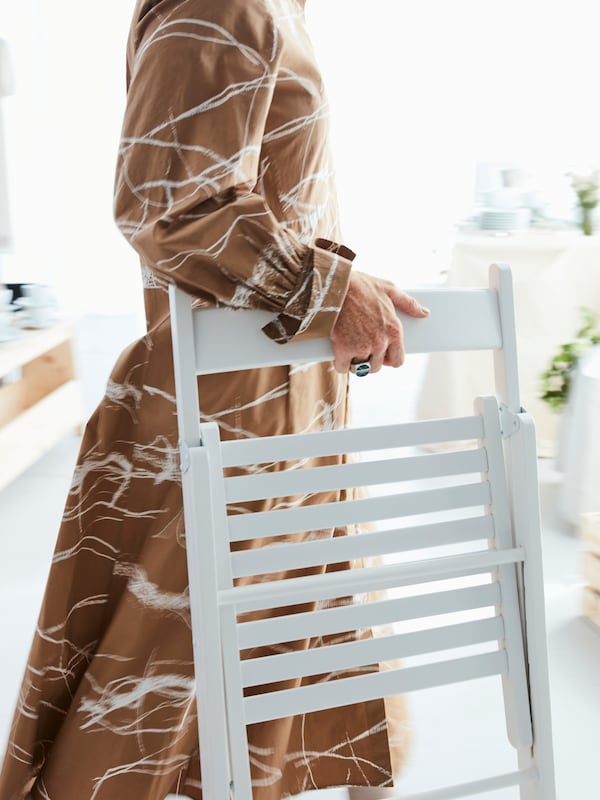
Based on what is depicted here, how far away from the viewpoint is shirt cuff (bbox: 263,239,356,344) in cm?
95

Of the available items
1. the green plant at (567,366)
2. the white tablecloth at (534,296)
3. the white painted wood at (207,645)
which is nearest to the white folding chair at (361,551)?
the white painted wood at (207,645)

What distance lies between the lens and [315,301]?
958 millimetres

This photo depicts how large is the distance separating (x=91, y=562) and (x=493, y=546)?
0.57 m

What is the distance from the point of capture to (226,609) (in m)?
0.91

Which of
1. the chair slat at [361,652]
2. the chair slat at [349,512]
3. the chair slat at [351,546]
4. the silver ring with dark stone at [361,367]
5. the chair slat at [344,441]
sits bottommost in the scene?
the chair slat at [361,652]

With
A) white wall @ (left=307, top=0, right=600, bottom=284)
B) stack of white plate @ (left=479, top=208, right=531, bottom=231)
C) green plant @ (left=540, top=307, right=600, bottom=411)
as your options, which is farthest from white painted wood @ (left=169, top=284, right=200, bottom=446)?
white wall @ (left=307, top=0, right=600, bottom=284)

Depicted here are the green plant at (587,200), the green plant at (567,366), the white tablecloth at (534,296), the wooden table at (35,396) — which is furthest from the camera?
the green plant at (587,200)

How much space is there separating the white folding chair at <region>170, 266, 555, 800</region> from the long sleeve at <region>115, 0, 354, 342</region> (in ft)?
0.15

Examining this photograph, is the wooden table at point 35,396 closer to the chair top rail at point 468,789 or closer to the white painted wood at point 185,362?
the white painted wood at point 185,362

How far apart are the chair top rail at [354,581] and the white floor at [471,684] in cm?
75

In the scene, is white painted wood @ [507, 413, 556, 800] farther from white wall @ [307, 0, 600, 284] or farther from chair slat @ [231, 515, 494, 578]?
white wall @ [307, 0, 600, 284]

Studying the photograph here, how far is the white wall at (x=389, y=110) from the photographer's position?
168 inches

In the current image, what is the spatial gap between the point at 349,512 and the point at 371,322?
0.21 m

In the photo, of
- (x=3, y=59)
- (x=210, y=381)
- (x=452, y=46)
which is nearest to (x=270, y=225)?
(x=210, y=381)
